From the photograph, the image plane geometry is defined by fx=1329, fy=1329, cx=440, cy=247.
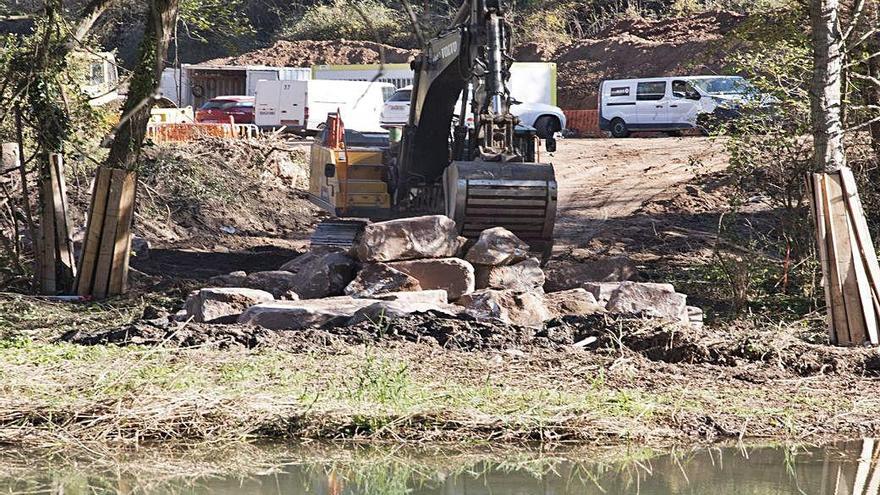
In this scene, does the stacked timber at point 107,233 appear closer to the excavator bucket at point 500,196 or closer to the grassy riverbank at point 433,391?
the grassy riverbank at point 433,391

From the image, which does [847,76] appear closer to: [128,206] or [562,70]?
[128,206]

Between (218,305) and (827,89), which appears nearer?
(827,89)

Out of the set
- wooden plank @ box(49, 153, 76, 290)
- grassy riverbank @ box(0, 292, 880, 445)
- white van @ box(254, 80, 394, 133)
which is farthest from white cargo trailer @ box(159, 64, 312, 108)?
grassy riverbank @ box(0, 292, 880, 445)

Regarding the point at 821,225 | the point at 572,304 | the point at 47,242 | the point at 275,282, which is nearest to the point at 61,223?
the point at 47,242

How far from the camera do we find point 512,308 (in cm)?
1224

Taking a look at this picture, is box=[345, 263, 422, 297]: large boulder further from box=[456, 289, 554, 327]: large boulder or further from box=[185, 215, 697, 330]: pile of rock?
box=[456, 289, 554, 327]: large boulder

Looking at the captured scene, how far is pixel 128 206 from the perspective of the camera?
46.7 ft

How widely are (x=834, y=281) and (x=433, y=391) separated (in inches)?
164

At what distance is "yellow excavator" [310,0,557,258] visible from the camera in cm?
1523

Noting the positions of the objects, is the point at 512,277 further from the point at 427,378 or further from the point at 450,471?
the point at 450,471

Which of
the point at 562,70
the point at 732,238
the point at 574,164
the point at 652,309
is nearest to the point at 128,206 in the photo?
the point at 652,309

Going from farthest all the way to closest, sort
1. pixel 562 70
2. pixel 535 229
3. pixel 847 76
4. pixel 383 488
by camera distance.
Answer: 1. pixel 562 70
2. pixel 535 229
3. pixel 847 76
4. pixel 383 488

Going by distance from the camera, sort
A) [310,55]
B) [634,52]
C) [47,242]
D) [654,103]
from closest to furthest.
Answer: [47,242]
[654,103]
[634,52]
[310,55]

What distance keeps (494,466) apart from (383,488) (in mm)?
735
